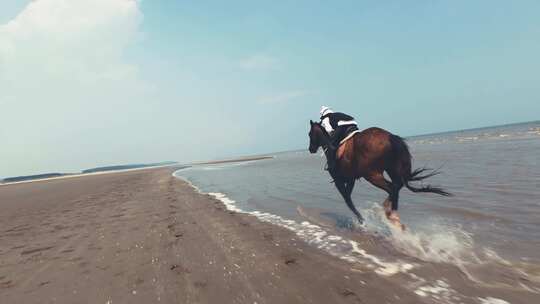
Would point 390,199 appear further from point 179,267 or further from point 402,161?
point 179,267

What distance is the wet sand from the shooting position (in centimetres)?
369

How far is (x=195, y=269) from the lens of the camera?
477 cm

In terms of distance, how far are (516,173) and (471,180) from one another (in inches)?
57.7

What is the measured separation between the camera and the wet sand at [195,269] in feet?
12.1

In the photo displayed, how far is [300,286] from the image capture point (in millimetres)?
3900

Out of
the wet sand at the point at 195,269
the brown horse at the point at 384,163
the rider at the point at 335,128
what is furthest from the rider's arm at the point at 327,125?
the wet sand at the point at 195,269

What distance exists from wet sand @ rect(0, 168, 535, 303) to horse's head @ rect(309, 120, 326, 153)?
2.54m

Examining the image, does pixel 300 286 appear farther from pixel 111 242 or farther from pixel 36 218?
pixel 36 218

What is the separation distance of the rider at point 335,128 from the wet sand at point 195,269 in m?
2.13

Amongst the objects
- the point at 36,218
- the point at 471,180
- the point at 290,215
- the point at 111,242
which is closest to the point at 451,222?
the point at 290,215

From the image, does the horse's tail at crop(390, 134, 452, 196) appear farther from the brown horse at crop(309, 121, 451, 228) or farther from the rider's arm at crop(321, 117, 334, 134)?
the rider's arm at crop(321, 117, 334, 134)

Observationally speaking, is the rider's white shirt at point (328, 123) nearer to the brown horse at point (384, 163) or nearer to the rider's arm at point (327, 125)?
the rider's arm at point (327, 125)

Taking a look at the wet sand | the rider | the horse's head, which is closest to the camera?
the wet sand

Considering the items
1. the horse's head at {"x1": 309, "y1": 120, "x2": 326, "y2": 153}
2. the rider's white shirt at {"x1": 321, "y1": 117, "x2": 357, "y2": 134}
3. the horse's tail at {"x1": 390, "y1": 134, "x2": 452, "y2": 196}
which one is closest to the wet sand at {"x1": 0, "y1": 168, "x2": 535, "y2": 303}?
the horse's tail at {"x1": 390, "y1": 134, "x2": 452, "y2": 196}
